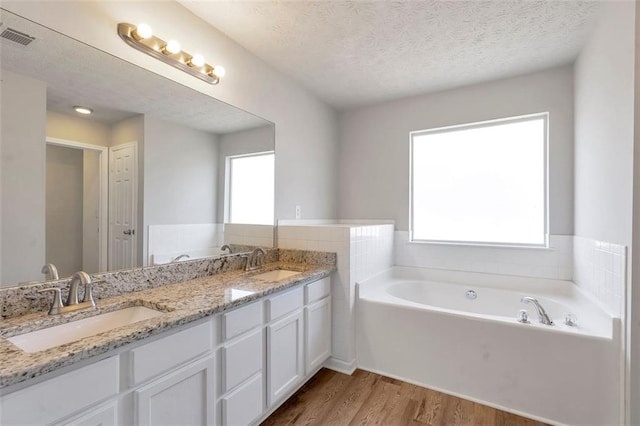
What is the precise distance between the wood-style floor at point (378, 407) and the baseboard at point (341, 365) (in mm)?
107

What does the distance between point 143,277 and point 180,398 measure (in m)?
0.72

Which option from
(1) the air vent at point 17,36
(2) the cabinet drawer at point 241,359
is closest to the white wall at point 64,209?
(1) the air vent at point 17,36

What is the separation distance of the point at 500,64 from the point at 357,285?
7.49 feet

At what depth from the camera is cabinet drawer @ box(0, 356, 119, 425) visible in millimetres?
821

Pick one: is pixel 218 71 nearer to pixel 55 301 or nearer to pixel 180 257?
pixel 180 257

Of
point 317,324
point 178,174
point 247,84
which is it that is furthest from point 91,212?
point 317,324

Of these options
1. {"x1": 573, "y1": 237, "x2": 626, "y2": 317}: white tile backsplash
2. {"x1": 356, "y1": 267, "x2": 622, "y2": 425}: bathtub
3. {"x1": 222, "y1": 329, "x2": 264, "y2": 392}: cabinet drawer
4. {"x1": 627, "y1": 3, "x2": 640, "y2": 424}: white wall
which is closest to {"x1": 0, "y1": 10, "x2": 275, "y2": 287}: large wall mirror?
{"x1": 222, "y1": 329, "x2": 264, "y2": 392}: cabinet drawer

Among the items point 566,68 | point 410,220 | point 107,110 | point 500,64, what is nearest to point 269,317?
point 107,110

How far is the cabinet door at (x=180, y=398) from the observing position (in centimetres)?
113

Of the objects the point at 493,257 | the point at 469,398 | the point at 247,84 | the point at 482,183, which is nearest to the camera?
the point at 469,398

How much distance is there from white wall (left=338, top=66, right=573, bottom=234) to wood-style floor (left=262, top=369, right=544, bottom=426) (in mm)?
1636

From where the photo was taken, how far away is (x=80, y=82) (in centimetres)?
143

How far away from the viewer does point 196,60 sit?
6.04ft

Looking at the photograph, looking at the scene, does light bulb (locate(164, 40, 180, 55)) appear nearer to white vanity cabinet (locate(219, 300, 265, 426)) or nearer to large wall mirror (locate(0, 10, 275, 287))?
large wall mirror (locate(0, 10, 275, 287))
